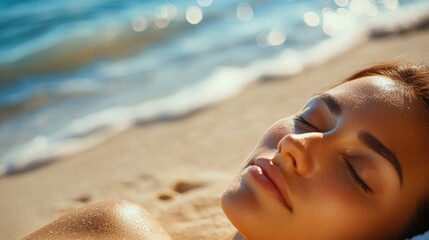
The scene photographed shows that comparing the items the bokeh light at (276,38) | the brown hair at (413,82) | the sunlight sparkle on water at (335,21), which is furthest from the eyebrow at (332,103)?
the sunlight sparkle on water at (335,21)

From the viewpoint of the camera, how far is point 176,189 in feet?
11.9

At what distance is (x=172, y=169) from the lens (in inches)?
153

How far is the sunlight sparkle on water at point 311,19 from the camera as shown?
686cm

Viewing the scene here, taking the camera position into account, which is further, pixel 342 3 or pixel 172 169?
pixel 342 3

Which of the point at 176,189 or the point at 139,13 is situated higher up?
the point at 139,13

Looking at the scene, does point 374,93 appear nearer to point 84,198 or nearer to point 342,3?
point 84,198

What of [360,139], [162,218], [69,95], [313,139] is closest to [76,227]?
[162,218]

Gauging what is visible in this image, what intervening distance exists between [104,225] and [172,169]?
141 centimetres

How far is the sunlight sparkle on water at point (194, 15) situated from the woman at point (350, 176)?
534 centimetres

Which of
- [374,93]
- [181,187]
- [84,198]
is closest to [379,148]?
[374,93]

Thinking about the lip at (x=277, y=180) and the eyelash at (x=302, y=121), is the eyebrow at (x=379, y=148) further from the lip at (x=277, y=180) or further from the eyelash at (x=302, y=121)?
the lip at (x=277, y=180)

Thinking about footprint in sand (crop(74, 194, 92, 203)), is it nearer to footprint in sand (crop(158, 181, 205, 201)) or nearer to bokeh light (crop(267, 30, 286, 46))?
footprint in sand (crop(158, 181, 205, 201))

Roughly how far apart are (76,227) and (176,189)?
117 centimetres

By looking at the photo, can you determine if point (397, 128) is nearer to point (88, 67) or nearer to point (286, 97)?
point (286, 97)
